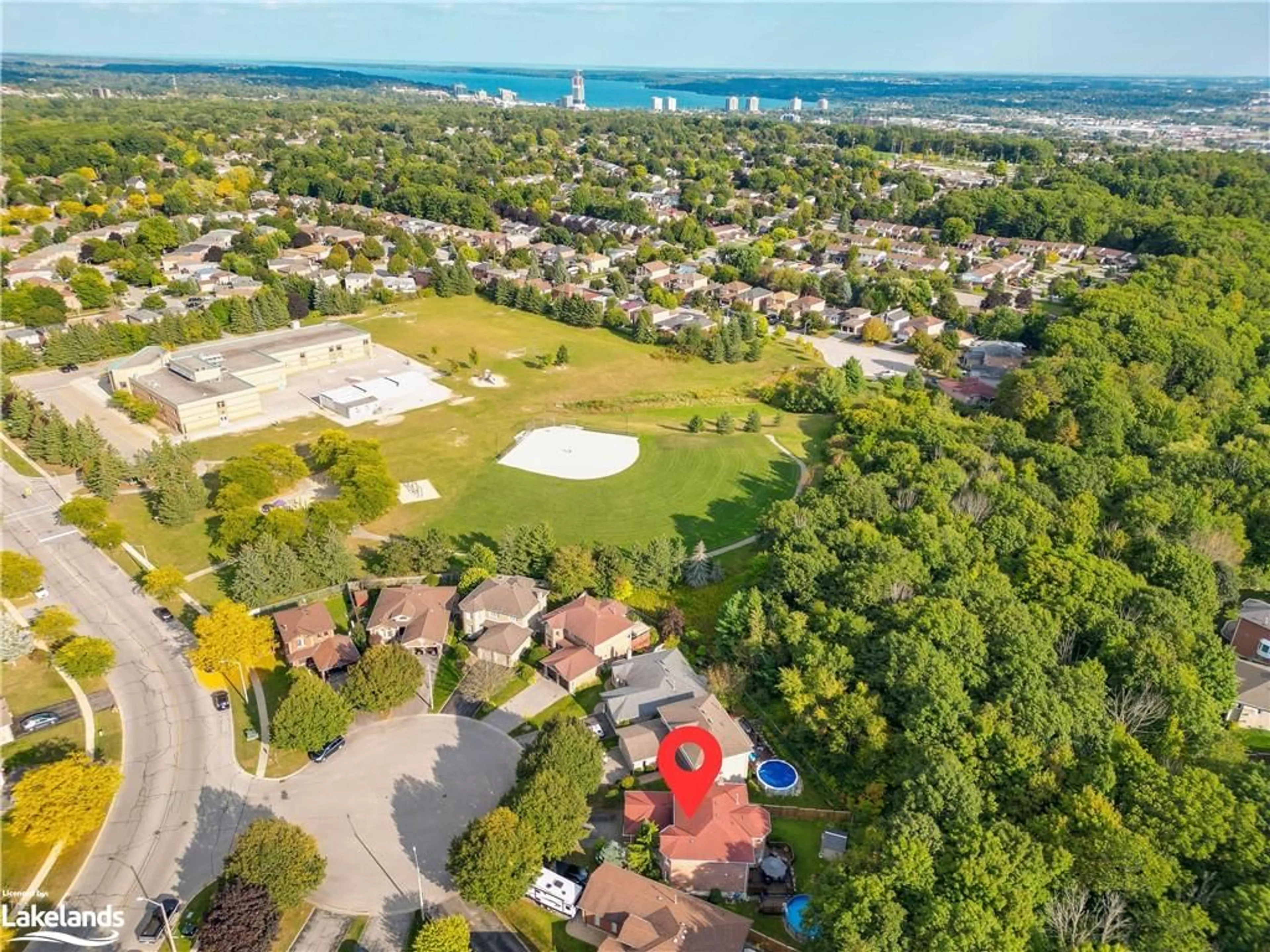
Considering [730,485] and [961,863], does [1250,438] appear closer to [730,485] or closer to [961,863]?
[730,485]

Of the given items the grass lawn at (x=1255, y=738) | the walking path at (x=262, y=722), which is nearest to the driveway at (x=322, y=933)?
the walking path at (x=262, y=722)

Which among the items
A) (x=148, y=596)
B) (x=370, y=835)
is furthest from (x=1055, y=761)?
(x=148, y=596)

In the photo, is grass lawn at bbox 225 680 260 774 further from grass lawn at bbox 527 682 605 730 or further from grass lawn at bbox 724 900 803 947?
grass lawn at bbox 724 900 803 947

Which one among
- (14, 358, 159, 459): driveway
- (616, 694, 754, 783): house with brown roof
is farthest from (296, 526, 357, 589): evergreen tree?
(14, 358, 159, 459): driveway

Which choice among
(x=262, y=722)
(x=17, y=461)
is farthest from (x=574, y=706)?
(x=17, y=461)

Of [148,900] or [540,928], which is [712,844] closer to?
[540,928]

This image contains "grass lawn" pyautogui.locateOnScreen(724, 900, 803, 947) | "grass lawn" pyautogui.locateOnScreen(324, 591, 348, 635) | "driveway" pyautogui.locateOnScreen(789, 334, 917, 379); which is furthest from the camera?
"driveway" pyautogui.locateOnScreen(789, 334, 917, 379)
